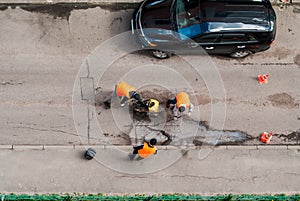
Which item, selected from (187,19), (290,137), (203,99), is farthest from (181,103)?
(290,137)

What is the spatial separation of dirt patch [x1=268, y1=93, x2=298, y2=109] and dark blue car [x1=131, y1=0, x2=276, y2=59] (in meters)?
1.61

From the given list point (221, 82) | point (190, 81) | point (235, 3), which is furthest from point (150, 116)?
point (235, 3)

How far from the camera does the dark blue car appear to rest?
10219mm

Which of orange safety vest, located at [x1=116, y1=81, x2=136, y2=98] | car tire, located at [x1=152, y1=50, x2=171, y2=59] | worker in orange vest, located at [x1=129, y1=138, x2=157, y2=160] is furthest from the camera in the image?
car tire, located at [x1=152, y1=50, x2=171, y2=59]

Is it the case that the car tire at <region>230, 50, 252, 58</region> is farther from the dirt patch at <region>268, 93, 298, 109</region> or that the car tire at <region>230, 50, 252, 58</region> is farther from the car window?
the dirt patch at <region>268, 93, 298, 109</region>

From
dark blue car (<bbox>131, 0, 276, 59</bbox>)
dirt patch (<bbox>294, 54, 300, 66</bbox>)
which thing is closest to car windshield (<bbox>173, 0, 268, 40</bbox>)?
dark blue car (<bbox>131, 0, 276, 59</bbox>)

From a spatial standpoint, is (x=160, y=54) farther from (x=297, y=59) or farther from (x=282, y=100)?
(x=297, y=59)

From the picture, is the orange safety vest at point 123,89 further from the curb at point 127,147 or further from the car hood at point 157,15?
the car hood at point 157,15

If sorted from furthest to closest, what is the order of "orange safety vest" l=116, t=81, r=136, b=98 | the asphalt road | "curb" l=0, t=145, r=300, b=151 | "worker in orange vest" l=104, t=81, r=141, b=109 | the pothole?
the pothole < the asphalt road < "curb" l=0, t=145, r=300, b=151 < "orange safety vest" l=116, t=81, r=136, b=98 < "worker in orange vest" l=104, t=81, r=141, b=109

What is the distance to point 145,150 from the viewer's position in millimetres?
10031

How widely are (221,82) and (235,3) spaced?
246cm

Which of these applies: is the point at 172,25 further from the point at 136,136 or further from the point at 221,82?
the point at 136,136

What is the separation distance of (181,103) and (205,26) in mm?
2375

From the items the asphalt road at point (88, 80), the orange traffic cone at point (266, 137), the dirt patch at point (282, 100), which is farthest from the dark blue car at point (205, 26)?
the orange traffic cone at point (266, 137)
